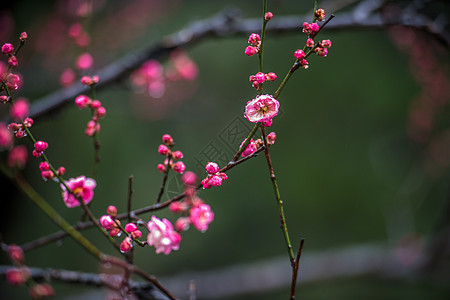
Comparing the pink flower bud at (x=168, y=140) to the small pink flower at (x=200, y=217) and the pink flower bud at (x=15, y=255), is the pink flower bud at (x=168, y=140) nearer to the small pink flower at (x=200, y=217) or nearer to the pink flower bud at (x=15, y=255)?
the small pink flower at (x=200, y=217)

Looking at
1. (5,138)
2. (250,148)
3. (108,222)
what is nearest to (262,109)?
(250,148)

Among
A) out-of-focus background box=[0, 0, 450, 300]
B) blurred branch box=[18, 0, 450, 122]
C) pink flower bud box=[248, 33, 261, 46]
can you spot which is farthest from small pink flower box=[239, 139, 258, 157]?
out-of-focus background box=[0, 0, 450, 300]

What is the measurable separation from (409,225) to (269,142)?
2237mm

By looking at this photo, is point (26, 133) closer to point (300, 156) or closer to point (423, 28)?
point (423, 28)

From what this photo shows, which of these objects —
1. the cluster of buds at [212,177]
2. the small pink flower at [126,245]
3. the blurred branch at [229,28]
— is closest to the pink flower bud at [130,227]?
the small pink flower at [126,245]

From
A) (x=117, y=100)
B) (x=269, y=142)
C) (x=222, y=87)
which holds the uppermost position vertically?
(x=222, y=87)

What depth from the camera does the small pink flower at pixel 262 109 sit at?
20.2 inches

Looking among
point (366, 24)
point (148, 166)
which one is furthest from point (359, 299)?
point (366, 24)

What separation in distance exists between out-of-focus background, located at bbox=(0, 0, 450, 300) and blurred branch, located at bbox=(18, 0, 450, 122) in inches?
43.3

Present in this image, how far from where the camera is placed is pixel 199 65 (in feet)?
9.22

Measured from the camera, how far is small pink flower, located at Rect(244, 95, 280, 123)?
1.68 ft

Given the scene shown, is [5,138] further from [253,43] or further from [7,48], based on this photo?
[253,43]

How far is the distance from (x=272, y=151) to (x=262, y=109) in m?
2.12

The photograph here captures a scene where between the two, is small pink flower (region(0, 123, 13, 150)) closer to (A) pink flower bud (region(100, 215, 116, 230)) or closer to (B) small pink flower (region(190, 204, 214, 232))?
(A) pink flower bud (region(100, 215, 116, 230))
